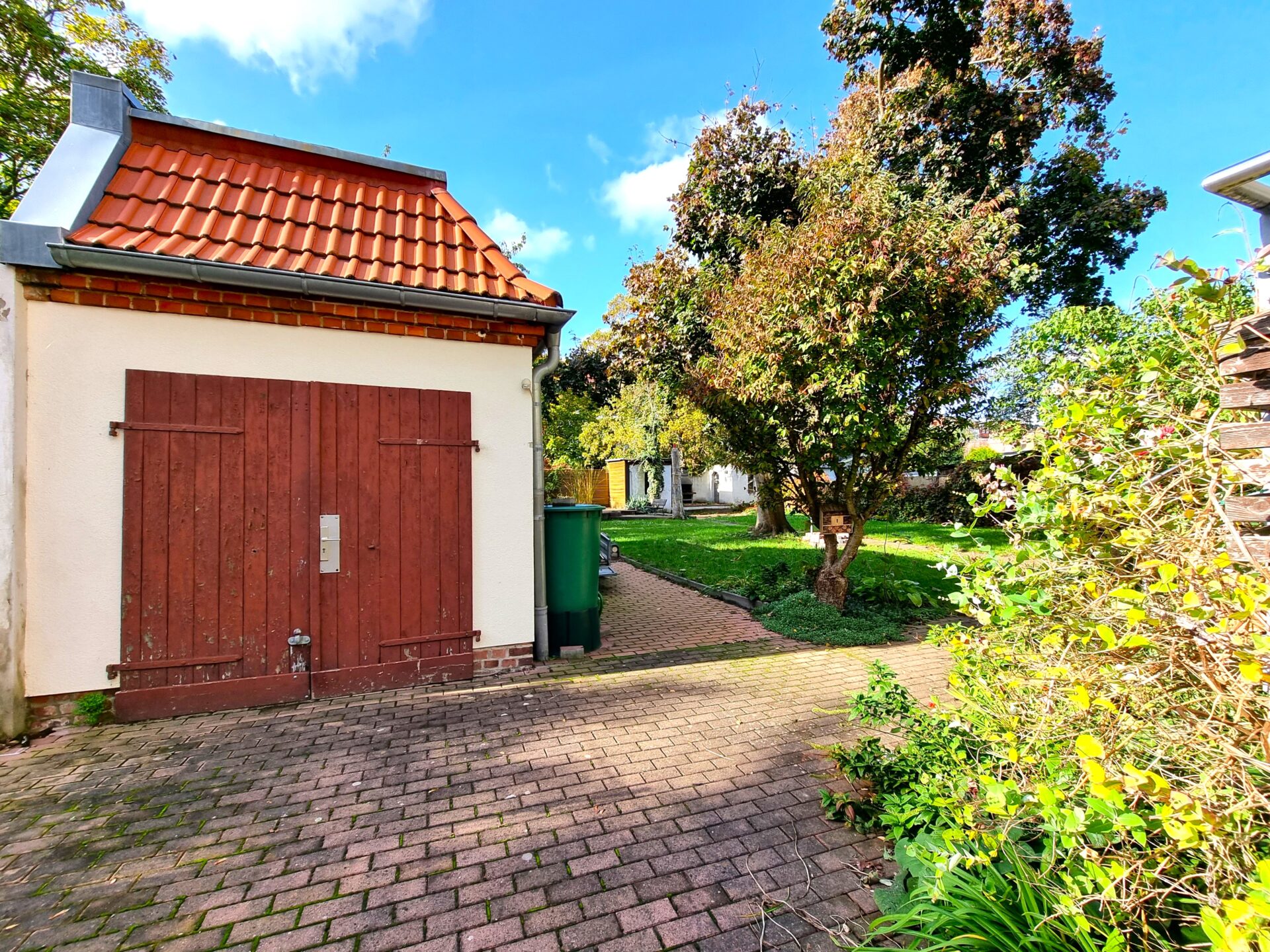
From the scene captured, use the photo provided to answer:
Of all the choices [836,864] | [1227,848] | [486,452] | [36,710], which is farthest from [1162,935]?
[36,710]

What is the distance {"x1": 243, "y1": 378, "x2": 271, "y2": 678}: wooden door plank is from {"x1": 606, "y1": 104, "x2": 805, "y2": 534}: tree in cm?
522

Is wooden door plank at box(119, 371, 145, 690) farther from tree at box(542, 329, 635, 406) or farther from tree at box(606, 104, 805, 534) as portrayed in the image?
tree at box(542, 329, 635, 406)

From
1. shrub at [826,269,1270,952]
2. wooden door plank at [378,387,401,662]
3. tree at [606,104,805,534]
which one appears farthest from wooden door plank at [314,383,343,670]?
tree at [606,104,805,534]

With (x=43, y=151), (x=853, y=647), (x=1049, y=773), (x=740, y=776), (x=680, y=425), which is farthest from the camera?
(x=680, y=425)

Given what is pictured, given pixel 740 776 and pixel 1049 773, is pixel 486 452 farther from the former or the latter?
pixel 1049 773

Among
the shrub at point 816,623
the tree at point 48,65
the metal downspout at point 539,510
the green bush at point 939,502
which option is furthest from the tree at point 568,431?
the metal downspout at point 539,510

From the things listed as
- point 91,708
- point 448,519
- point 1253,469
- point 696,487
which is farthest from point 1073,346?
point 696,487

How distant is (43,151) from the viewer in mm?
8547

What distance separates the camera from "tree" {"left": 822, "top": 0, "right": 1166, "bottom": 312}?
33.6ft

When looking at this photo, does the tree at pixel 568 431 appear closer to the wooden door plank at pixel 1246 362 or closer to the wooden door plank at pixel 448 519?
the wooden door plank at pixel 448 519

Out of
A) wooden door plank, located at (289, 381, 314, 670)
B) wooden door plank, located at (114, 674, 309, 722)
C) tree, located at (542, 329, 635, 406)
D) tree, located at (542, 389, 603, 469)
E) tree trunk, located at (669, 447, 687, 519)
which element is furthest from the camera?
tree, located at (542, 329, 635, 406)

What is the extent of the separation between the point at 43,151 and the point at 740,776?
42.9 feet

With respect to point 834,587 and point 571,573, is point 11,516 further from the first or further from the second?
point 834,587

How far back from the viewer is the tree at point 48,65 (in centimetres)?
788
